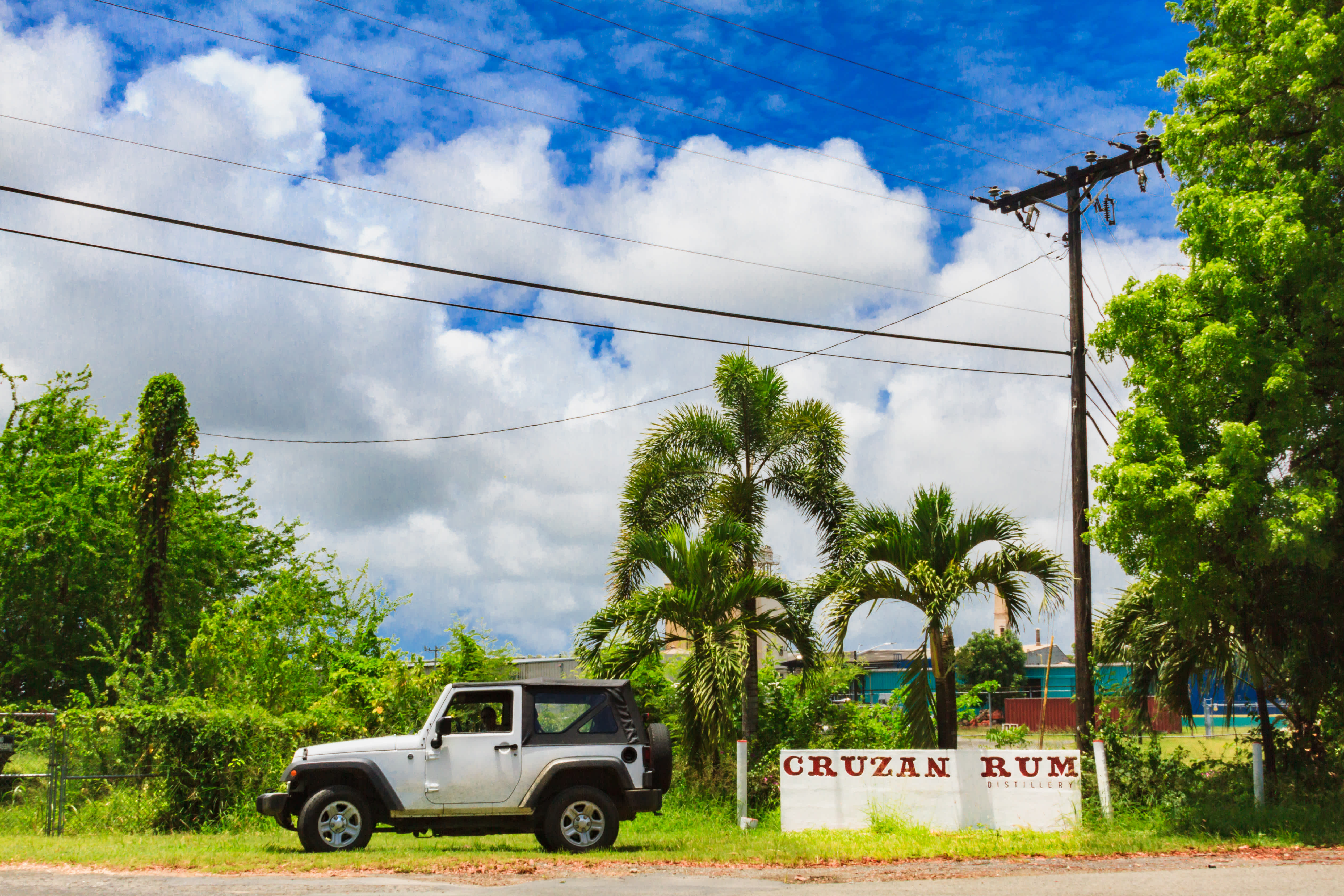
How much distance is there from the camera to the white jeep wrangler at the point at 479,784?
38.0 ft

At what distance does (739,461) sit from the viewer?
19.5 m

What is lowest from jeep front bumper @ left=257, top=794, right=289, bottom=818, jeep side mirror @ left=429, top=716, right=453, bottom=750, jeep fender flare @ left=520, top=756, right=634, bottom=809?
jeep front bumper @ left=257, top=794, right=289, bottom=818

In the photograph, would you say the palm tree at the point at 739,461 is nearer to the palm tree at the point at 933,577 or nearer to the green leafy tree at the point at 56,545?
the palm tree at the point at 933,577

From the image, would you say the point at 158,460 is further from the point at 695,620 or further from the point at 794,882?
the point at 794,882

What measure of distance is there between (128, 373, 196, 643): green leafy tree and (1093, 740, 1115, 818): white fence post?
702 inches

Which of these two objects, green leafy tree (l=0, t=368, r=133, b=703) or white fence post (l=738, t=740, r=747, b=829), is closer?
white fence post (l=738, t=740, r=747, b=829)

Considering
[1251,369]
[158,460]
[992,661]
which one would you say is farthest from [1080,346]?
[992,661]

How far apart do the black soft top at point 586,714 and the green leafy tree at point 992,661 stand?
57217 mm

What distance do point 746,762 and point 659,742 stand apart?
2.08 m

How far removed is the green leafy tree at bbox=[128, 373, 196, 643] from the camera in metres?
21.3

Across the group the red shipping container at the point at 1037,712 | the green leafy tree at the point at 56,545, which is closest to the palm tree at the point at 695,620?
the green leafy tree at the point at 56,545

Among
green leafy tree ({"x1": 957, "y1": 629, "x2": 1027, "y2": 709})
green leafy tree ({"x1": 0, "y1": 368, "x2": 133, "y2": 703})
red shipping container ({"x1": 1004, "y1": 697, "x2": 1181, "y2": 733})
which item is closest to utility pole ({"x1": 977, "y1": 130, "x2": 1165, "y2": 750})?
green leafy tree ({"x1": 0, "y1": 368, "x2": 133, "y2": 703})

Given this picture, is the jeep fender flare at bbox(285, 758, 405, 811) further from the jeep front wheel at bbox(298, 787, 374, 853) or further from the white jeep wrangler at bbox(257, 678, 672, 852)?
the jeep front wheel at bbox(298, 787, 374, 853)

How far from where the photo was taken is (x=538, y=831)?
11727 mm
